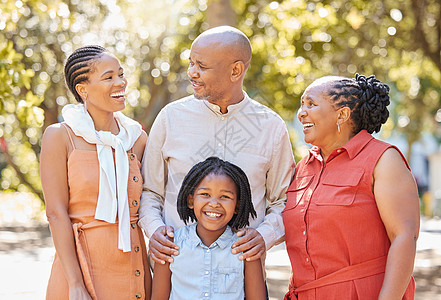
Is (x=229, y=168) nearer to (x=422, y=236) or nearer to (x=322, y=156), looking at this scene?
(x=322, y=156)

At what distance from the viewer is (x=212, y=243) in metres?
3.42

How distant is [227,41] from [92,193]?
4.37 ft

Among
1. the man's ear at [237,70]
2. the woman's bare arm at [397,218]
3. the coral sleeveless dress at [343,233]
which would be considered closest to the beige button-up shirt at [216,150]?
the man's ear at [237,70]

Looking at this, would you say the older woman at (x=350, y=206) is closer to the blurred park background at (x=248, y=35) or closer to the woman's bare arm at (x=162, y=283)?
the woman's bare arm at (x=162, y=283)

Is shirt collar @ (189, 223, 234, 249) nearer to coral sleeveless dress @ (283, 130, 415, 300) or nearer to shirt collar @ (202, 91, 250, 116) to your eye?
coral sleeveless dress @ (283, 130, 415, 300)

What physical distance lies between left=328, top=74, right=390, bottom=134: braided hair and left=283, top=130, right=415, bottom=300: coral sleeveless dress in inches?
3.7

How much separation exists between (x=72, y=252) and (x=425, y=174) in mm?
53992

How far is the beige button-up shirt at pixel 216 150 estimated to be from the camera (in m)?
3.84

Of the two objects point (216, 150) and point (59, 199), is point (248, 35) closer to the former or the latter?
point (216, 150)

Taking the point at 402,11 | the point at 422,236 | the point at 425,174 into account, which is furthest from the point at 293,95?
the point at 425,174

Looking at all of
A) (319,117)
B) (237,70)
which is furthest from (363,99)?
(237,70)

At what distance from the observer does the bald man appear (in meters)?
3.82

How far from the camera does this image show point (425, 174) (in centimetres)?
5356

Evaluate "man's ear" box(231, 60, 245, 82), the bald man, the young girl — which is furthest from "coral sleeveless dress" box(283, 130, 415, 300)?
"man's ear" box(231, 60, 245, 82)
